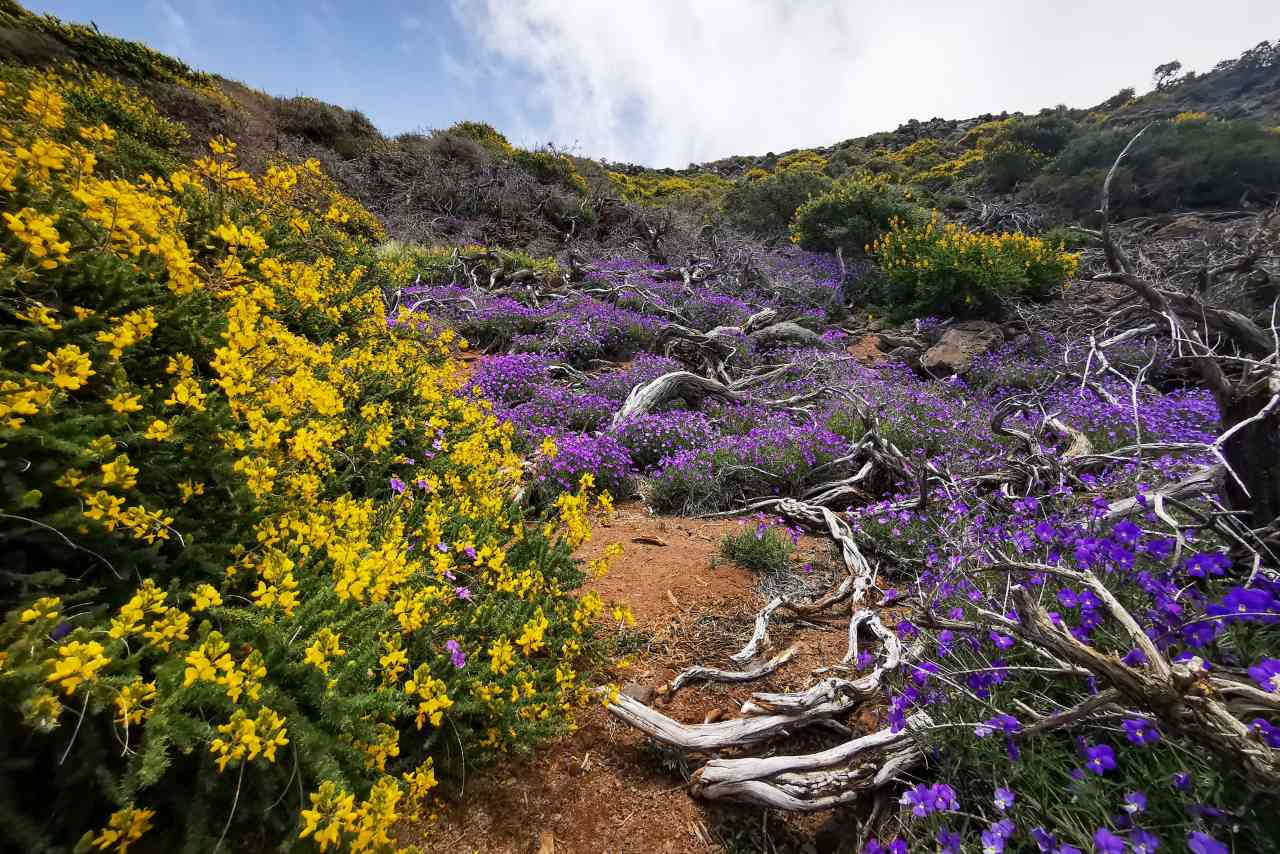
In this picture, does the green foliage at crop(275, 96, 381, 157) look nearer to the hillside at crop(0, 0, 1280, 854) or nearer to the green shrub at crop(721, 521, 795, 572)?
the hillside at crop(0, 0, 1280, 854)

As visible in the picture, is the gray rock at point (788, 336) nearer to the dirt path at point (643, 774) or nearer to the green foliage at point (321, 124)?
the dirt path at point (643, 774)

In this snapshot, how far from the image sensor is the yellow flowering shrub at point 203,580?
1.31 metres

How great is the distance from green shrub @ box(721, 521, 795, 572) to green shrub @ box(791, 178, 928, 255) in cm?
1229

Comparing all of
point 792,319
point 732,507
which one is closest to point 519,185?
point 792,319

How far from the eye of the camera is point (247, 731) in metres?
1.28

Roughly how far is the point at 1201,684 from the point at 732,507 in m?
3.83

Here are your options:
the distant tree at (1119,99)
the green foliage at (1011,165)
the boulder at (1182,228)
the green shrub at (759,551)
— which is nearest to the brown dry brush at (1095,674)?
the green shrub at (759,551)

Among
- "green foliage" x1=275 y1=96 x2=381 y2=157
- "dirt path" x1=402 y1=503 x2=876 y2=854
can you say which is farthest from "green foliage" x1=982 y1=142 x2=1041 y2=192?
"dirt path" x1=402 y1=503 x2=876 y2=854

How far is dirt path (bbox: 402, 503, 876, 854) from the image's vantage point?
196 centimetres

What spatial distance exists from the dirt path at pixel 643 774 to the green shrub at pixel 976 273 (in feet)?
31.8

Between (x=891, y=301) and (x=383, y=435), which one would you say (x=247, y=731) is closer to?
(x=383, y=435)

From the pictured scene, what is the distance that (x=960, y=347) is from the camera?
9133mm

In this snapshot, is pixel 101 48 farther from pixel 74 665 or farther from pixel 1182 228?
pixel 1182 228

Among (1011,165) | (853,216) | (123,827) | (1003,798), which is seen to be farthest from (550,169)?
(1003,798)
